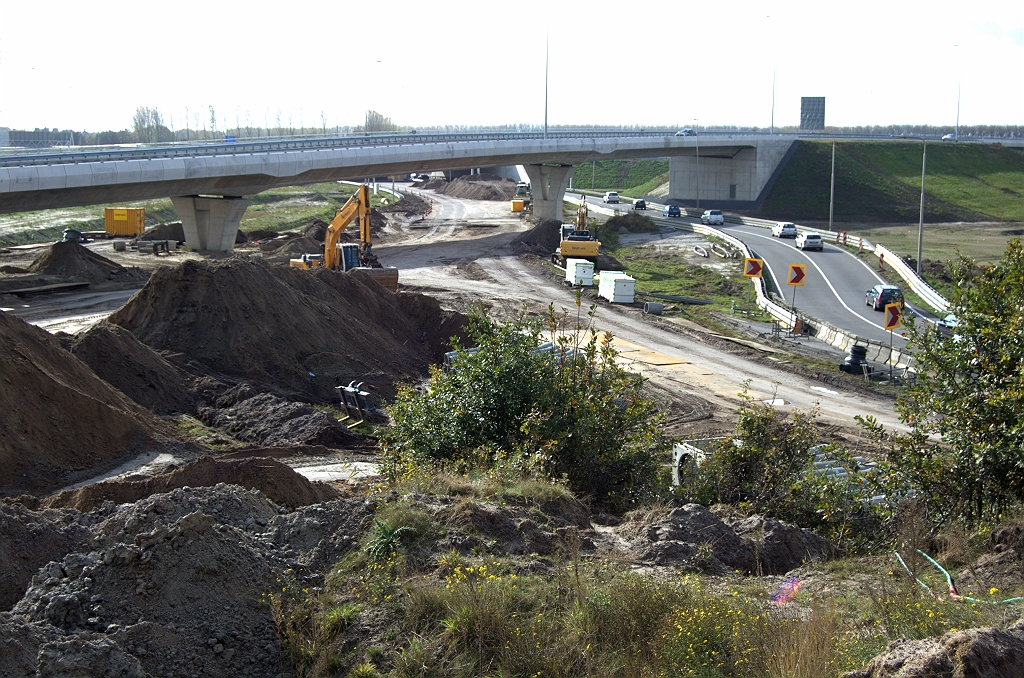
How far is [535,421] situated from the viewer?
11984 mm

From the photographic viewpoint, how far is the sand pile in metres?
6.58

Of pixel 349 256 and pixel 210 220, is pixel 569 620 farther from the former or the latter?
pixel 210 220

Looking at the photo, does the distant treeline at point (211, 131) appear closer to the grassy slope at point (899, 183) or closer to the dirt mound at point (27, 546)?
the grassy slope at point (899, 183)

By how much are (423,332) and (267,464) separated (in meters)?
18.2

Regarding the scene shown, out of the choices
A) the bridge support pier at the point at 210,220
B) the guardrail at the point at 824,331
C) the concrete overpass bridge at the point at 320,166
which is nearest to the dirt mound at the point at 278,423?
the guardrail at the point at 824,331

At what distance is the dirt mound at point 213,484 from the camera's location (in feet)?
44.0

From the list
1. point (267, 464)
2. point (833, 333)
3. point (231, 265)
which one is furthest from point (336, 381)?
point (833, 333)

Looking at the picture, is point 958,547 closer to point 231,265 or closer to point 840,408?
point 840,408

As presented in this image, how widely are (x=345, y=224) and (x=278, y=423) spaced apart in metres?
22.2

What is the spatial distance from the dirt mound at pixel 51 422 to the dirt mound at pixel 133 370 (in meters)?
2.21

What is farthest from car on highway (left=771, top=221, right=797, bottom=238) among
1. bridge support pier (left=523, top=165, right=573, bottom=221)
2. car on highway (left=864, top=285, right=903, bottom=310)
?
A: car on highway (left=864, top=285, right=903, bottom=310)

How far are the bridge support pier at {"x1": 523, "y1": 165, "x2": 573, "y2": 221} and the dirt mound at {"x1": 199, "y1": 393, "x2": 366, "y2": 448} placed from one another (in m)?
53.7

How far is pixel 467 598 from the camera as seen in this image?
24.1 feet

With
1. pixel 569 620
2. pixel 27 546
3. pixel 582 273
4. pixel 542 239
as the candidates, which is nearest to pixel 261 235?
pixel 542 239
